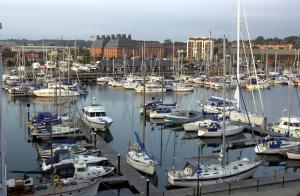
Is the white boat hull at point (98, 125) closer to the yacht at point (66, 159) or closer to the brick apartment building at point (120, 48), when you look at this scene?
the yacht at point (66, 159)

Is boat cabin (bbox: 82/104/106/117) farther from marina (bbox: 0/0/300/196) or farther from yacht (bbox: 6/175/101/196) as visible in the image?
yacht (bbox: 6/175/101/196)

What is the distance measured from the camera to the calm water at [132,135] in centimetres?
2695

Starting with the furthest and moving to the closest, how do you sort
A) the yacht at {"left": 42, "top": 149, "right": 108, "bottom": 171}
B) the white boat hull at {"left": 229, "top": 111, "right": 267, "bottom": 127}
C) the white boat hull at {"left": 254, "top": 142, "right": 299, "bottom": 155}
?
the white boat hull at {"left": 229, "top": 111, "right": 267, "bottom": 127}
the white boat hull at {"left": 254, "top": 142, "right": 299, "bottom": 155}
the yacht at {"left": 42, "top": 149, "right": 108, "bottom": 171}

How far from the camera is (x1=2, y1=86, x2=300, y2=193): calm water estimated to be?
2695cm

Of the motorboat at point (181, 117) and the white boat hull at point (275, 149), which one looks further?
the motorboat at point (181, 117)

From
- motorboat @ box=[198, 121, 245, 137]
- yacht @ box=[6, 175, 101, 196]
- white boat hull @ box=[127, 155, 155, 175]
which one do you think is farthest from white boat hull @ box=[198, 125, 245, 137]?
yacht @ box=[6, 175, 101, 196]

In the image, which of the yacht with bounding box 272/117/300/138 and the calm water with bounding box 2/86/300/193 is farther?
the yacht with bounding box 272/117/300/138

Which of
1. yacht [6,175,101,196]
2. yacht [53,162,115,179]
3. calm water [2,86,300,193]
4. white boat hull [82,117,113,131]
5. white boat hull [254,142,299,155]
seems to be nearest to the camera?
yacht [6,175,101,196]

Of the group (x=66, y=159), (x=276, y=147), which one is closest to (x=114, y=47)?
(x=276, y=147)

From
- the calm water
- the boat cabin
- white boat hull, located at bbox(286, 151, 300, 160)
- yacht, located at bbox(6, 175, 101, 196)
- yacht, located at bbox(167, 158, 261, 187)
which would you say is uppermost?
the boat cabin

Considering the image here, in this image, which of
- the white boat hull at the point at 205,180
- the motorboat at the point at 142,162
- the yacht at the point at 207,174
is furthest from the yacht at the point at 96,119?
the white boat hull at the point at 205,180

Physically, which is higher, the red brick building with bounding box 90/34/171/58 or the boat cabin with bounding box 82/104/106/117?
the red brick building with bounding box 90/34/171/58

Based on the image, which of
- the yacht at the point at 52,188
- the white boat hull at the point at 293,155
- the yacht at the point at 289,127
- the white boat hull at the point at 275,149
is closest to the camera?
the yacht at the point at 52,188

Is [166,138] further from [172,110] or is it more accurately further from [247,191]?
[247,191]
